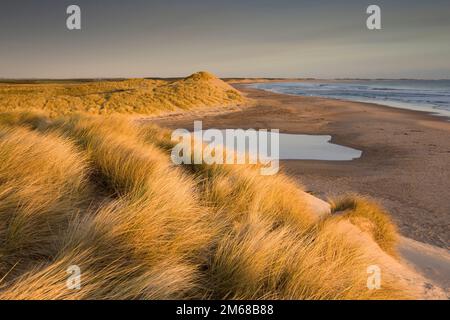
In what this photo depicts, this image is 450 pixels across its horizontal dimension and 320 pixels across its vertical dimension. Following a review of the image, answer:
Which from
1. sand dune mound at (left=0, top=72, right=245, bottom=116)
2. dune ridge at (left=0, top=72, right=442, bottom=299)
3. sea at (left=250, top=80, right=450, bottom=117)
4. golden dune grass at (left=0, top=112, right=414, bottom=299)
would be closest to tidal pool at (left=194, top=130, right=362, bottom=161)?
dune ridge at (left=0, top=72, right=442, bottom=299)

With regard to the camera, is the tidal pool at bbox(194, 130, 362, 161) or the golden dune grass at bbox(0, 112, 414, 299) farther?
the tidal pool at bbox(194, 130, 362, 161)

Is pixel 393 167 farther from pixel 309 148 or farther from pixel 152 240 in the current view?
pixel 152 240

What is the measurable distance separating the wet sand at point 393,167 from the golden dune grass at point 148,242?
12.2 feet

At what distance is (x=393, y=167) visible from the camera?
1118 cm

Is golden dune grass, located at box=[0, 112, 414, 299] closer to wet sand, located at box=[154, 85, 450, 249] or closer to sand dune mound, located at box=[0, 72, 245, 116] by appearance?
wet sand, located at box=[154, 85, 450, 249]

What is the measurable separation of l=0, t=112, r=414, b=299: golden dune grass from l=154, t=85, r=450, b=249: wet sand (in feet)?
12.2

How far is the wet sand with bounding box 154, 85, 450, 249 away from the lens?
24.3 ft

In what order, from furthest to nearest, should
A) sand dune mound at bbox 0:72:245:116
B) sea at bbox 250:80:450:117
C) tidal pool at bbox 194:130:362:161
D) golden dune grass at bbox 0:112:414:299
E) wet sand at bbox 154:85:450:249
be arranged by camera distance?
1. sea at bbox 250:80:450:117
2. sand dune mound at bbox 0:72:245:116
3. tidal pool at bbox 194:130:362:161
4. wet sand at bbox 154:85:450:249
5. golden dune grass at bbox 0:112:414:299

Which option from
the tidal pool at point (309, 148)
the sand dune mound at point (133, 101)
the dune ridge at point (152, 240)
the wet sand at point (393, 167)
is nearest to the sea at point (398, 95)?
the wet sand at point (393, 167)

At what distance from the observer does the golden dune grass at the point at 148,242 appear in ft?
7.79

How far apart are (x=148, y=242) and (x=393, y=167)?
33.3ft

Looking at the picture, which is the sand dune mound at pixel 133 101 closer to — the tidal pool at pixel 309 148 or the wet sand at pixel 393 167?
the wet sand at pixel 393 167
